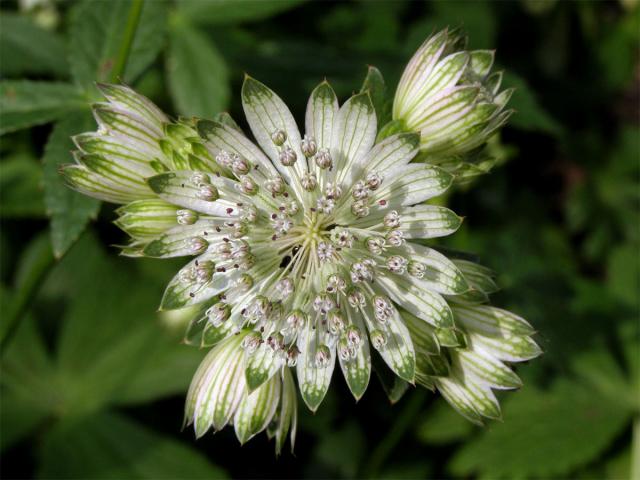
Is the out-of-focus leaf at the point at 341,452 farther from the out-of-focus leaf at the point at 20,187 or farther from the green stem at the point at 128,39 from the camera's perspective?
the green stem at the point at 128,39

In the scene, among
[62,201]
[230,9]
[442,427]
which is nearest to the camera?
[62,201]

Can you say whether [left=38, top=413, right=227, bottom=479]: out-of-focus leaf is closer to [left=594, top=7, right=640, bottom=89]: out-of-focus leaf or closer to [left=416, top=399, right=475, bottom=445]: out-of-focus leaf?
[left=416, top=399, right=475, bottom=445]: out-of-focus leaf

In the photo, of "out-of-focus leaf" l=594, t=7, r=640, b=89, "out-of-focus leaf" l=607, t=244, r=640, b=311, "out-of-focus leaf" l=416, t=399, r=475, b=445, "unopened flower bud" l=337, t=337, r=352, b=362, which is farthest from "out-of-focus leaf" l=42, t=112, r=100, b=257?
"out-of-focus leaf" l=594, t=7, r=640, b=89

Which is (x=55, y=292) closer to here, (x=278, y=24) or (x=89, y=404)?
(x=89, y=404)

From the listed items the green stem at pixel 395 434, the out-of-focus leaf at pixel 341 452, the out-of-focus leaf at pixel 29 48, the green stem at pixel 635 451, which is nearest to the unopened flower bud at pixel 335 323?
the green stem at pixel 395 434

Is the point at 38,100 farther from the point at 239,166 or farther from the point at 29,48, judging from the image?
the point at 239,166

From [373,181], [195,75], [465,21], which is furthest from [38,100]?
[465,21]
